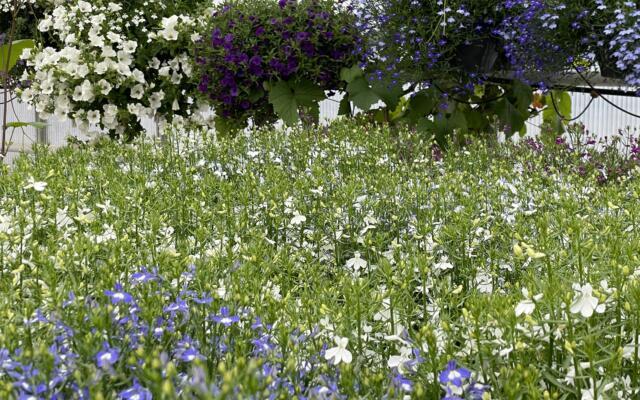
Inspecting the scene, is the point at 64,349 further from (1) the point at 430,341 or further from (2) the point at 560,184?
(2) the point at 560,184

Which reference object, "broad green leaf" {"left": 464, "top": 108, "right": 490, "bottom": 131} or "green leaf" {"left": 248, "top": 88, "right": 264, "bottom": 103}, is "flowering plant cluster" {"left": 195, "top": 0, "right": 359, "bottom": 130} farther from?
"broad green leaf" {"left": 464, "top": 108, "right": 490, "bottom": 131}

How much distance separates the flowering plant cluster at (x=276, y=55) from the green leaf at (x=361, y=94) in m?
0.25

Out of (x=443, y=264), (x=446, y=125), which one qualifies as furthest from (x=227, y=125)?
(x=443, y=264)

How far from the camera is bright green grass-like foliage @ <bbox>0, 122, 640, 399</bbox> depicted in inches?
45.8

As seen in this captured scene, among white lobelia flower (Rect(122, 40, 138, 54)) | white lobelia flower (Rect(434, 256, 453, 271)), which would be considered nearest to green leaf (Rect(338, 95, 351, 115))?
white lobelia flower (Rect(122, 40, 138, 54))

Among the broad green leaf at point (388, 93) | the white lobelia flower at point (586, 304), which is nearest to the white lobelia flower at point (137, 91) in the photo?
the broad green leaf at point (388, 93)

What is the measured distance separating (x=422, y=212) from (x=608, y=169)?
1.82m

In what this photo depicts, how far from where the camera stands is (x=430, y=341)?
1.17m

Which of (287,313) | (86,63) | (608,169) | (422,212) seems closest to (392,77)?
(608,169)

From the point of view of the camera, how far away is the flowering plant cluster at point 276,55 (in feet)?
17.2

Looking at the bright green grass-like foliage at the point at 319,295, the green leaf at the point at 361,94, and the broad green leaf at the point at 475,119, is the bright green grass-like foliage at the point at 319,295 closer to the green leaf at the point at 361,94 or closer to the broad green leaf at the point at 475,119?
the green leaf at the point at 361,94

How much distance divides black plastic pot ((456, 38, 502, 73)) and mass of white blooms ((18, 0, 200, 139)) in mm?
2038

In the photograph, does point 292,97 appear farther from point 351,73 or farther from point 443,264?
point 443,264

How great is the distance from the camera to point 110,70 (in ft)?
19.2
